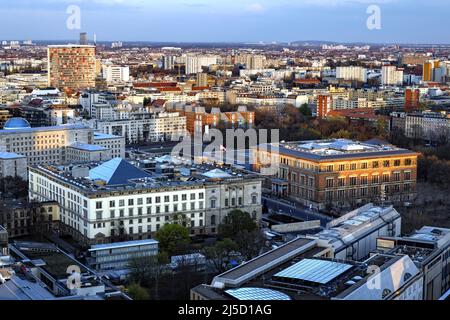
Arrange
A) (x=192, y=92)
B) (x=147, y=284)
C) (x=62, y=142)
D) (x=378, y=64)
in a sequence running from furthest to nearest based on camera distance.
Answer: (x=378, y=64) < (x=192, y=92) < (x=62, y=142) < (x=147, y=284)

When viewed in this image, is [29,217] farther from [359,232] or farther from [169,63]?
[169,63]

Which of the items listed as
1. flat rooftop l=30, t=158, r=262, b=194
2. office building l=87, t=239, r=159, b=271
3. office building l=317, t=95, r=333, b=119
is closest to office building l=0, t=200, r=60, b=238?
flat rooftop l=30, t=158, r=262, b=194

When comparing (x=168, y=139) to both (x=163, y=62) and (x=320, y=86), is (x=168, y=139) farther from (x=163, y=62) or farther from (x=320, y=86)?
(x=163, y=62)

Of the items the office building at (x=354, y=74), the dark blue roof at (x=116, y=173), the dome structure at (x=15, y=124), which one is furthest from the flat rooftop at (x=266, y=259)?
the office building at (x=354, y=74)

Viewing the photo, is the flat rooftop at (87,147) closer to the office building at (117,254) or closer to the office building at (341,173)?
the office building at (341,173)

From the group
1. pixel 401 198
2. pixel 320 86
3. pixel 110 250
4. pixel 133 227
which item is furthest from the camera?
pixel 320 86
